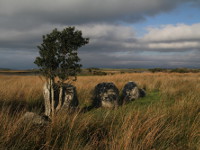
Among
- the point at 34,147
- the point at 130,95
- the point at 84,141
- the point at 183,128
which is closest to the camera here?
the point at 34,147

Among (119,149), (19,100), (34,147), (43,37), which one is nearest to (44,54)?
(43,37)

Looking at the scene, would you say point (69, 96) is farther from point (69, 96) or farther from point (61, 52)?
point (61, 52)

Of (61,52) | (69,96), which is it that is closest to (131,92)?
(69,96)

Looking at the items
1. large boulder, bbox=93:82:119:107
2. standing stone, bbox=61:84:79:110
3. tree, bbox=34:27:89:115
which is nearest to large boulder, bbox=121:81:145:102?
large boulder, bbox=93:82:119:107

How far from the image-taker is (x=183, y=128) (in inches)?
173

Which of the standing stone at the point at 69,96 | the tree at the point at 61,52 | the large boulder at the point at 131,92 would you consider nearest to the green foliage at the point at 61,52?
the tree at the point at 61,52

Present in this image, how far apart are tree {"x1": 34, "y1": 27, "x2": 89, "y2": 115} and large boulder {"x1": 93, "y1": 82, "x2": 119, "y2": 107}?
10.2 ft

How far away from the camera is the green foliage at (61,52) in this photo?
6.95 metres

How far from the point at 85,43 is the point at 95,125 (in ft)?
11.7

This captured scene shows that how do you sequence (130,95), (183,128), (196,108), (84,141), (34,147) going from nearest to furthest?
(34,147) → (84,141) → (183,128) → (196,108) → (130,95)

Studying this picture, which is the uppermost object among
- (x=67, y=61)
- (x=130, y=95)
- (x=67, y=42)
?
(x=67, y=42)

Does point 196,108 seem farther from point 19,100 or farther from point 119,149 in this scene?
point 19,100

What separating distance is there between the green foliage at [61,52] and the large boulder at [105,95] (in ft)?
10.2

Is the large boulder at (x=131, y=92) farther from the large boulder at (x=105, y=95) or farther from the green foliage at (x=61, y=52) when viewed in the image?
the green foliage at (x=61, y=52)
